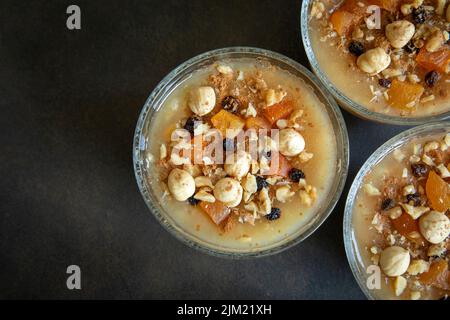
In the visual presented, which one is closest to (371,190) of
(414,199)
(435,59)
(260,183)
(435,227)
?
(414,199)

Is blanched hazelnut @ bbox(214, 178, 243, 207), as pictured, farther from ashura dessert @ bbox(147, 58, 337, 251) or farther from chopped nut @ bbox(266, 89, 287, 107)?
chopped nut @ bbox(266, 89, 287, 107)

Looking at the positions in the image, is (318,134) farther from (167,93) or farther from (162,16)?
(162,16)

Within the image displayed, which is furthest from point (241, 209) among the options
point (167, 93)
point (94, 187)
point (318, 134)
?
point (94, 187)

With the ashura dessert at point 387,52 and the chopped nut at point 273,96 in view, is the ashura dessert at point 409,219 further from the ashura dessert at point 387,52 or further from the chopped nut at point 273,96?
the chopped nut at point 273,96

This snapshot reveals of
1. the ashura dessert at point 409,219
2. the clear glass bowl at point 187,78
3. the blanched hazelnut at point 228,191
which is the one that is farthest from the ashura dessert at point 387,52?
the blanched hazelnut at point 228,191

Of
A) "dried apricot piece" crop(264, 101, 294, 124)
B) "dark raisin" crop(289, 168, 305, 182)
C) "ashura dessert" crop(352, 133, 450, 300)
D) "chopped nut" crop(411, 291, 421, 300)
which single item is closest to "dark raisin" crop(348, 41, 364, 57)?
"dried apricot piece" crop(264, 101, 294, 124)

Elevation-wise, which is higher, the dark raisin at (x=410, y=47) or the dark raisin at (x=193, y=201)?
the dark raisin at (x=410, y=47)
